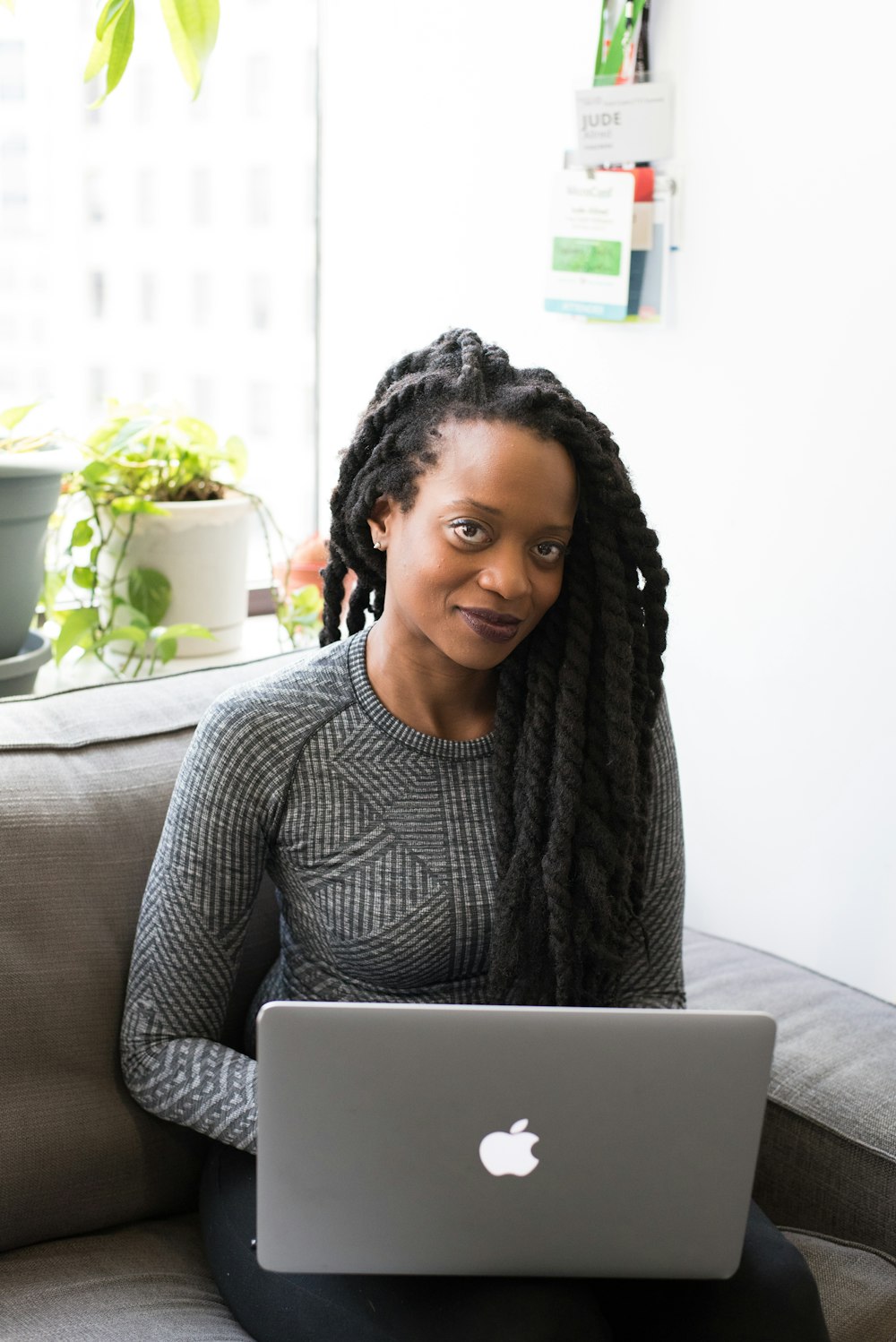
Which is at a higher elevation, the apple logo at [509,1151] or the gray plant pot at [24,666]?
the gray plant pot at [24,666]

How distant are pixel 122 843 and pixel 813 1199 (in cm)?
76

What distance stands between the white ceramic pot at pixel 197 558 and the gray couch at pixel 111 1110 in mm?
437

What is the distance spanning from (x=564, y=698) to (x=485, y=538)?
0.18 metres

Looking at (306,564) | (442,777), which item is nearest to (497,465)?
(442,777)

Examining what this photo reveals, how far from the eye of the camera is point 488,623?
1146 millimetres

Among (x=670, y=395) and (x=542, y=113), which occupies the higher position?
(x=542, y=113)

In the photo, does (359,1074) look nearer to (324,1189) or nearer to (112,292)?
(324,1189)

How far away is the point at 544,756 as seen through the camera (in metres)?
1.24

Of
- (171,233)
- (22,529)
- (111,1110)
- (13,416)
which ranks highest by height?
(171,233)

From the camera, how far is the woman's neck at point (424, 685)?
1240mm

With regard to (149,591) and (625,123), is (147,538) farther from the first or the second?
(625,123)

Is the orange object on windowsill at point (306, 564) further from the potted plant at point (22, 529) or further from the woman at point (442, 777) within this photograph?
the woman at point (442, 777)

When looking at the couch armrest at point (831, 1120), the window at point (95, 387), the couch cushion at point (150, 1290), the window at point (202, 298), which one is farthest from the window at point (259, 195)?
the couch cushion at point (150, 1290)

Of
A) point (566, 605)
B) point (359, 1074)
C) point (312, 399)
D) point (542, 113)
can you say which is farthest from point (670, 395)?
point (359, 1074)
